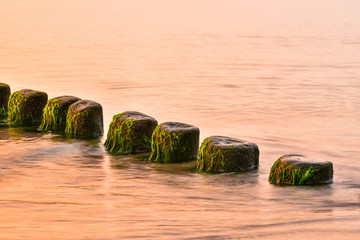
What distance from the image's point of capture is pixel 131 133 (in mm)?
8336

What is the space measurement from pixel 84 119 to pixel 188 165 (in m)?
2.04

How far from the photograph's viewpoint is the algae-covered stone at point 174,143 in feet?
25.7

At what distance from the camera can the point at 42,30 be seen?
43.6 metres

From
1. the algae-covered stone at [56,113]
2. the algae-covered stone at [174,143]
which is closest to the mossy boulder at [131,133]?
the algae-covered stone at [174,143]

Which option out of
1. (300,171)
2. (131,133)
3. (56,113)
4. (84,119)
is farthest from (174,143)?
(56,113)

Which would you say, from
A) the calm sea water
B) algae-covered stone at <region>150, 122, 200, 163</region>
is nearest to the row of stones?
algae-covered stone at <region>150, 122, 200, 163</region>

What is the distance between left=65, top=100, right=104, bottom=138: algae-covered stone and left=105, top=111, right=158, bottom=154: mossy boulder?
684 millimetres

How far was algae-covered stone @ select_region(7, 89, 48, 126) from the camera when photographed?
10.0 metres

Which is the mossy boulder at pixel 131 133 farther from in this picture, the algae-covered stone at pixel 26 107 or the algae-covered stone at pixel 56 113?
the algae-covered stone at pixel 26 107

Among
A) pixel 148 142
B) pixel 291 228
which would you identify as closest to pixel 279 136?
pixel 148 142

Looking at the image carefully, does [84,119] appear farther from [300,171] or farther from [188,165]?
[300,171]

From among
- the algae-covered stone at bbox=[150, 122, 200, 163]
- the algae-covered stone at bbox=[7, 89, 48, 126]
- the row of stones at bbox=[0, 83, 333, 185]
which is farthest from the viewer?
the algae-covered stone at bbox=[7, 89, 48, 126]

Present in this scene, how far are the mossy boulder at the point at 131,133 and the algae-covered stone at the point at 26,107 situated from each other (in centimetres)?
200

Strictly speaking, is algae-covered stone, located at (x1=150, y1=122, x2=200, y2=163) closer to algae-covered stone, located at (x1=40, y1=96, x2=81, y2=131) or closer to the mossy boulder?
the mossy boulder
